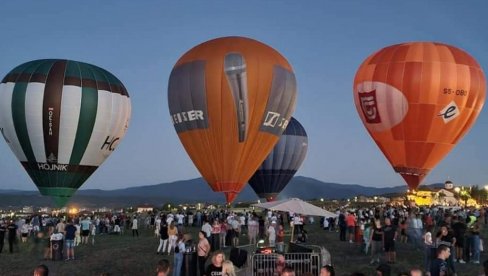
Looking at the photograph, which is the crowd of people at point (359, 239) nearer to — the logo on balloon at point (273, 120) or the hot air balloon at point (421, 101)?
the hot air balloon at point (421, 101)

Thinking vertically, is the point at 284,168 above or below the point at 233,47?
below

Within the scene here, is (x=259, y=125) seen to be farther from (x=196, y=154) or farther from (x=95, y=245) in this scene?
(x=95, y=245)

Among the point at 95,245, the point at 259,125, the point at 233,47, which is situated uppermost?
the point at 233,47

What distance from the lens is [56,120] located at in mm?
33406

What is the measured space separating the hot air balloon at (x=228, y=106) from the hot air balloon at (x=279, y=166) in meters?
16.6

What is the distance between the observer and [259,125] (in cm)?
2981

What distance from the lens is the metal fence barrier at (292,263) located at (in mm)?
14086

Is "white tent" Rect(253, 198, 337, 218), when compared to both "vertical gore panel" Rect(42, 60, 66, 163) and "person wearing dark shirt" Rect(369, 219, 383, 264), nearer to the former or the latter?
"person wearing dark shirt" Rect(369, 219, 383, 264)

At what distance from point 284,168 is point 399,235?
21.8 metres

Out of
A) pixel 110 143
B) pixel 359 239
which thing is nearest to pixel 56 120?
pixel 110 143

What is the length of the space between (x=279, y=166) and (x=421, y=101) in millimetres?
18968

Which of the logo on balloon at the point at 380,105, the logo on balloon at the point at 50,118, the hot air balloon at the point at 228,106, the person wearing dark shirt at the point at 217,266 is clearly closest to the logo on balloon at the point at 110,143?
the logo on balloon at the point at 50,118

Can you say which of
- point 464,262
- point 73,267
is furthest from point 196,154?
point 464,262

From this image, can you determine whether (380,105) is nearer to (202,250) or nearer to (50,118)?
(50,118)
